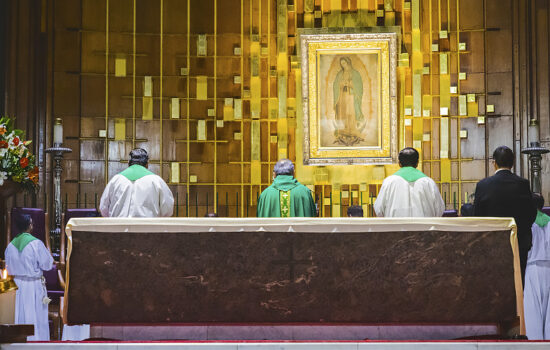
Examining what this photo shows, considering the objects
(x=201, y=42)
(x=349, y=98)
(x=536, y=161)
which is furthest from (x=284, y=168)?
(x=201, y=42)

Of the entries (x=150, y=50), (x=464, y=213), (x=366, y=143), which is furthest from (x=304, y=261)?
(x=150, y=50)

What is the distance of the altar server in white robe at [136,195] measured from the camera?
5957mm

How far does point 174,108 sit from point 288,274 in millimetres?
5420

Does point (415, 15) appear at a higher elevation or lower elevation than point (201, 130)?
higher

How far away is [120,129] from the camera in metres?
9.44

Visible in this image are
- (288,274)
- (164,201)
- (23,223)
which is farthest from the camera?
(23,223)

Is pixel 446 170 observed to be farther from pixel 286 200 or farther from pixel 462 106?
pixel 286 200

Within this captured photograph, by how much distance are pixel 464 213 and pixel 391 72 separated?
2.71 m

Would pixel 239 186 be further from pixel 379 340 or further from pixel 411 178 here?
pixel 379 340

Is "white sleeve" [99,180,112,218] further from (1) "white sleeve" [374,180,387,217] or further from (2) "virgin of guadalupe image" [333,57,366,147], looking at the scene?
(2) "virgin of guadalupe image" [333,57,366,147]

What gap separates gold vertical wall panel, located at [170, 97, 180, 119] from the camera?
9.53m

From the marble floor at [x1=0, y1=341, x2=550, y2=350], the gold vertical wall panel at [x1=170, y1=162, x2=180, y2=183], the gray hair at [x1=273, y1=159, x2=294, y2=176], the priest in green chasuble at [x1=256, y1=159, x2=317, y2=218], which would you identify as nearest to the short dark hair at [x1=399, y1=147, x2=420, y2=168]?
the priest in green chasuble at [x1=256, y1=159, x2=317, y2=218]

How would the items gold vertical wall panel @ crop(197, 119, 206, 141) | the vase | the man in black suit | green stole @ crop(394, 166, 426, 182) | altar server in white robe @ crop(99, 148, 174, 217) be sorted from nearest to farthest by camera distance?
the man in black suit
the vase
green stole @ crop(394, 166, 426, 182)
altar server in white robe @ crop(99, 148, 174, 217)
gold vertical wall panel @ crop(197, 119, 206, 141)

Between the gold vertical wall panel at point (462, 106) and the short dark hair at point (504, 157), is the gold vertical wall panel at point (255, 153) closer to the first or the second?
the gold vertical wall panel at point (462, 106)
